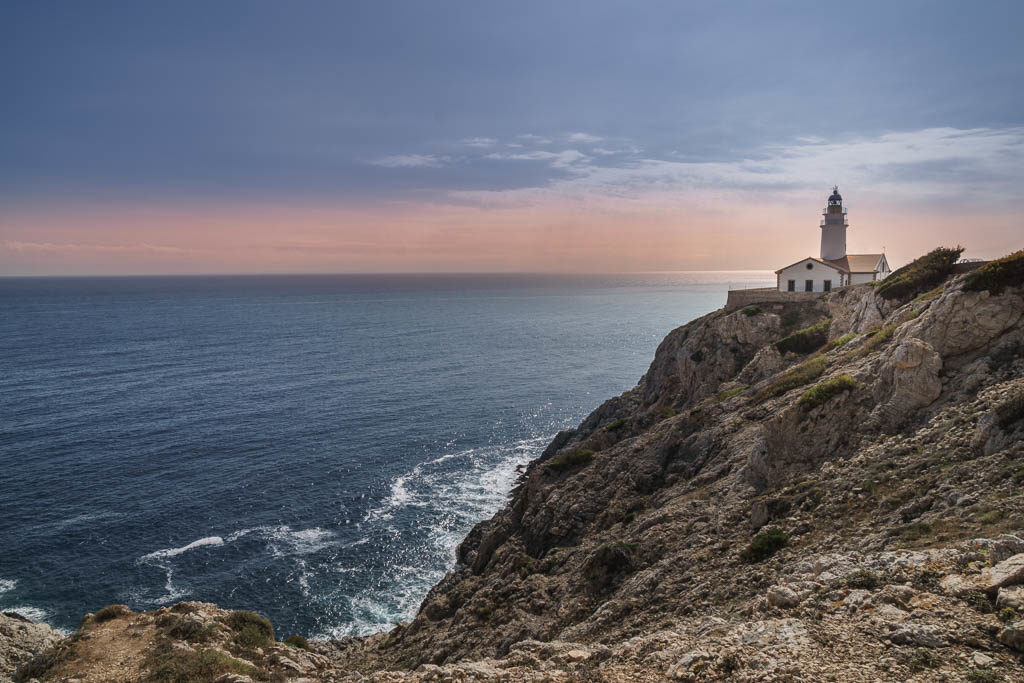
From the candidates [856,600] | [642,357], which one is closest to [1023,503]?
[856,600]

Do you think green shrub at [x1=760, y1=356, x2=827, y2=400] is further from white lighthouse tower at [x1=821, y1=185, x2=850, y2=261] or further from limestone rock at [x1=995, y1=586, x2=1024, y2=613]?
white lighthouse tower at [x1=821, y1=185, x2=850, y2=261]

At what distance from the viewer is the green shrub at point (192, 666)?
794 inches

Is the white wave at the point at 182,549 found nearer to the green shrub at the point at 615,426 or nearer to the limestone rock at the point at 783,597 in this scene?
the green shrub at the point at 615,426

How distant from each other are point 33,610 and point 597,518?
125 feet

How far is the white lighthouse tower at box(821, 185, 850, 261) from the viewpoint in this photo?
73375mm

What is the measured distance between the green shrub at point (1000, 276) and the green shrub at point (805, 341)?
21.0 metres

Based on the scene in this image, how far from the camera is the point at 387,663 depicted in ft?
86.7

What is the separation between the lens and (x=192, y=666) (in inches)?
818

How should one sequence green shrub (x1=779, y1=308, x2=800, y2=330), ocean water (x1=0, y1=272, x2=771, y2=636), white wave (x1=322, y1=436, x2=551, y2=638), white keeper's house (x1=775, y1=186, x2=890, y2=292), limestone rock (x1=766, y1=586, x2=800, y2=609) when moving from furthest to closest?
white keeper's house (x1=775, y1=186, x2=890, y2=292), green shrub (x1=779, y1=308, x2=800, y2=330), ocean water (x1=0, y1=272, x2=771, y2=636), white wave (x1=322, y1=436, x2=551, y2=638), limestone rock (x1=766, y1=586, x2=800, y2=609)

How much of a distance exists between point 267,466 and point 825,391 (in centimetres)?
5322

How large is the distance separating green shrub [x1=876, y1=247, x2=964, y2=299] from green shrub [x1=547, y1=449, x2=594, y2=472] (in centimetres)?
2437

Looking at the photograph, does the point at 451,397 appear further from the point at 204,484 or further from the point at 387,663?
the point at 387,663

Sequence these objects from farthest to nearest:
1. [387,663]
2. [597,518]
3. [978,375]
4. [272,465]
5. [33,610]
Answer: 1. [272,465]
2. [33,610]
3. [597,518]
4. [387,663]
5. [978,375]

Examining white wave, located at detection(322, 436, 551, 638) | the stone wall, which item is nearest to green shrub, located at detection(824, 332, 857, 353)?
the stone wall
